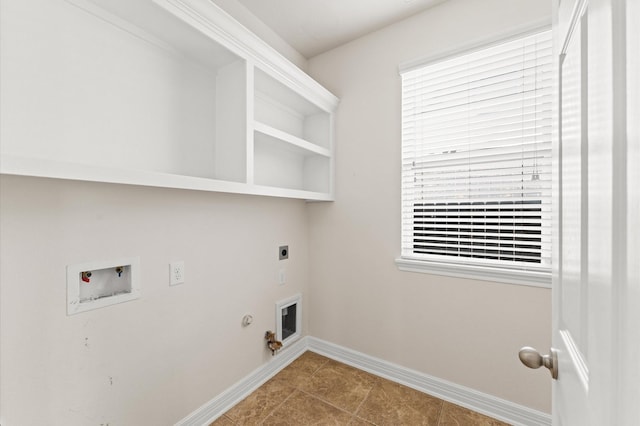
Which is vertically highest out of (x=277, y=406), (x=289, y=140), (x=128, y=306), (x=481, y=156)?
(x=289, y=140)

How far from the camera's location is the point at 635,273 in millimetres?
269

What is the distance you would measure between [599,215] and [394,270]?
163 centimetres

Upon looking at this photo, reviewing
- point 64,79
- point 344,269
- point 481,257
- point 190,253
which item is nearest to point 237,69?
point 64,79

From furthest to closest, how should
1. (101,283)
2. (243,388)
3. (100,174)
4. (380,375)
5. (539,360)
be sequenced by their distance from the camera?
(380,375), (243,388), (101,283), (100,174), (539,360)

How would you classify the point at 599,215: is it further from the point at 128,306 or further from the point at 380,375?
the point at 380,375

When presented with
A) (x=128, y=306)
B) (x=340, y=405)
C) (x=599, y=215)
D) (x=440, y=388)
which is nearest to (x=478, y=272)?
(x=440, y=388)

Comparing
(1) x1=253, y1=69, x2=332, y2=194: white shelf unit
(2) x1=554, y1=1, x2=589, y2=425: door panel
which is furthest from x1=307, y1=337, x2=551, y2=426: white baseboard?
(1) x1=253, y1=69, x2=332, y2=194: white shelf unit

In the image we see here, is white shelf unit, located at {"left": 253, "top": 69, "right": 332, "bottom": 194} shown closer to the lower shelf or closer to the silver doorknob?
the lower shelf

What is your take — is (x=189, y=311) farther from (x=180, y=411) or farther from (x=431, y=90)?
(x=431, y=90)

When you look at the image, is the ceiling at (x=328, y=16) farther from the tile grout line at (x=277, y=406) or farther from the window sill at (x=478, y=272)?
the tile grout line at (x=277, y=406)

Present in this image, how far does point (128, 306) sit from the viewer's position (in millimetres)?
1225

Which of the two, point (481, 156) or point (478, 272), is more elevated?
point (481, 156)

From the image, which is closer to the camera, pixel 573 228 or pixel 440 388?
pixel 573 228

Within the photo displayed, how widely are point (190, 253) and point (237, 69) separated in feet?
3.44
